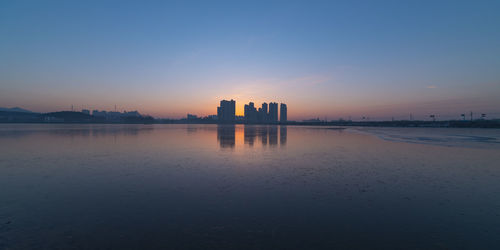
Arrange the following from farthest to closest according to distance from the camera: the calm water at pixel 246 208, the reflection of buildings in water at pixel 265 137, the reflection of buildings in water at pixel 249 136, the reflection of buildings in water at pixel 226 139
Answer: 1. the reflection of buildings in water at pixel 265 137
2. the reflection of buildings in water at pixel 249 136
3. the reflection of buildings in water at pixel 226 139
4. the calm water at pixel 246 208

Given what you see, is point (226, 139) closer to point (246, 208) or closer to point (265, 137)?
point (265, 137)

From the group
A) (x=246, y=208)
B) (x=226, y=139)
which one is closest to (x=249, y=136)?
(x=226, y=139)

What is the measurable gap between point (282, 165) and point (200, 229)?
9305 mm

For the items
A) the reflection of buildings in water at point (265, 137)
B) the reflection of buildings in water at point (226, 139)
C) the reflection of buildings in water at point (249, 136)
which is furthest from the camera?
the reflection of buildings in water at point (265, 137)

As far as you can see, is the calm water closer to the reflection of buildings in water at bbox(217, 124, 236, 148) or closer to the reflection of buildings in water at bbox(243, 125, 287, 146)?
the reflection of buildings in water at bbox(217, 124, 236, 148)

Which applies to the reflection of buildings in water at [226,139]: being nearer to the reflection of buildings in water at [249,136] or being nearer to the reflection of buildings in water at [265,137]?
the reflection of buildings in water at [249,136]

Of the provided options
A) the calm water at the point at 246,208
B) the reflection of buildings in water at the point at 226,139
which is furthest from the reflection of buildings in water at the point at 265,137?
the calm water at the point at 246,208

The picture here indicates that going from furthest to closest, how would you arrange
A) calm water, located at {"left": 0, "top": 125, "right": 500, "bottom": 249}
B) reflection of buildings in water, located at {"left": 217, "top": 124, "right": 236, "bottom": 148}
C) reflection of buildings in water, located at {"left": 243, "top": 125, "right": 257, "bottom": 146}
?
reflection of buildings in water, located at {"left": 243, "top": 125, "right": 257, "bottom": 146} → reflection of buildings in water, located at {"left": 217, "top": 124, "right": 236, "bottom": 148} → calm water, located at {"left": 0, "top": 125, "right": 500, "bottom": 249}

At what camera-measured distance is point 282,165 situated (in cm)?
1444

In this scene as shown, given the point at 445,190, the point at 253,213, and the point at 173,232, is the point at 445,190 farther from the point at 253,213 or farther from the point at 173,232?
the point at 173,232

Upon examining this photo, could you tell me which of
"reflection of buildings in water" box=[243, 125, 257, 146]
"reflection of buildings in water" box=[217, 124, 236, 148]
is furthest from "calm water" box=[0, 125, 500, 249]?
"reflection of buildings in water" box=[243, 125, 257, 146]

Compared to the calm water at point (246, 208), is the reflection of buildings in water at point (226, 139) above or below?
above

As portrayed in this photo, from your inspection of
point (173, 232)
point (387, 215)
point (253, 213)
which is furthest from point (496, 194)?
point (173, 232)

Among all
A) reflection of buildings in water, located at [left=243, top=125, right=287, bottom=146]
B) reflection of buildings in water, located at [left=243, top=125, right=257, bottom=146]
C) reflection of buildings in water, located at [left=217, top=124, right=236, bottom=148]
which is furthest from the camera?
reflection of buildings in water, located at [left=243, top=125, right=287, bottom=146]
